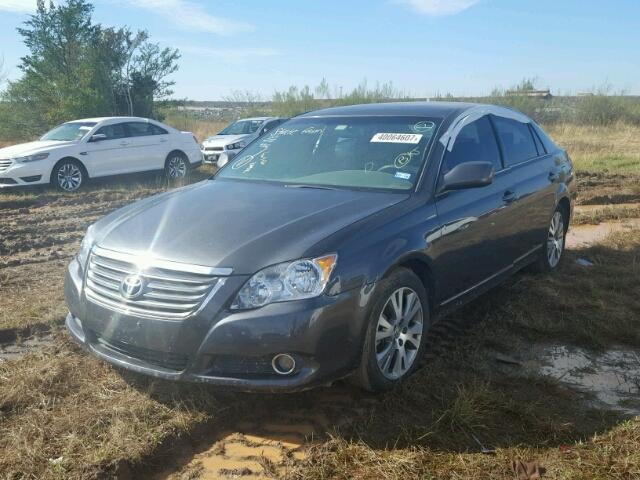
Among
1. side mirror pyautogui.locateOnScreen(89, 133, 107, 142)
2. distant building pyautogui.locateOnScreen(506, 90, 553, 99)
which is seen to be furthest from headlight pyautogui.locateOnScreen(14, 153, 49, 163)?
distant building pyautogui.locateOnScreen(506, 90, 553, 99)

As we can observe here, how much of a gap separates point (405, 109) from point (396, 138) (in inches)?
19.7

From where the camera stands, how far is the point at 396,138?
4.34m

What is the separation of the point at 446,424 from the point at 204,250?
1534 mm

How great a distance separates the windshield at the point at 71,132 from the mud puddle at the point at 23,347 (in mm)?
9175

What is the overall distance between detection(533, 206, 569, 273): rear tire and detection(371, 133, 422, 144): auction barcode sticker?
220cm

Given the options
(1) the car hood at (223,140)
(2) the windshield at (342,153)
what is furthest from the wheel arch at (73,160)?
(2) the windshield at (342,153)

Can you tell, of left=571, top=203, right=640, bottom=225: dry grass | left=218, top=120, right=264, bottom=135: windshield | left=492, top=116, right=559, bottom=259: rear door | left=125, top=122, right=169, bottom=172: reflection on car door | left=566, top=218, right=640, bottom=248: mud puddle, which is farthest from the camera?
left=218, top=120, right=264, bottom=135: windshield

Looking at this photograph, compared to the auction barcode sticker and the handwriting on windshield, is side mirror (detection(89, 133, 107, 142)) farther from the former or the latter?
the auction barcode sticker

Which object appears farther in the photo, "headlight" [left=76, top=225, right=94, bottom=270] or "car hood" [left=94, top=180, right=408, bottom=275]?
"headlight" [left=76, top=225, right=94, bottom=270]

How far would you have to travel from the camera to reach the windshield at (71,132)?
41.8 ft

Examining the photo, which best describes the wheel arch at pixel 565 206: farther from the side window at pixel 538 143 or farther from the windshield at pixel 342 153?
the windshield at pixel 342 153

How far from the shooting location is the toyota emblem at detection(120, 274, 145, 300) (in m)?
3.14

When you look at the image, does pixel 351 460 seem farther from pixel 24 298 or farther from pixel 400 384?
pixel 24 298

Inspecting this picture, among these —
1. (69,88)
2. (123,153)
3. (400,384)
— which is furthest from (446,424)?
(69,88)
